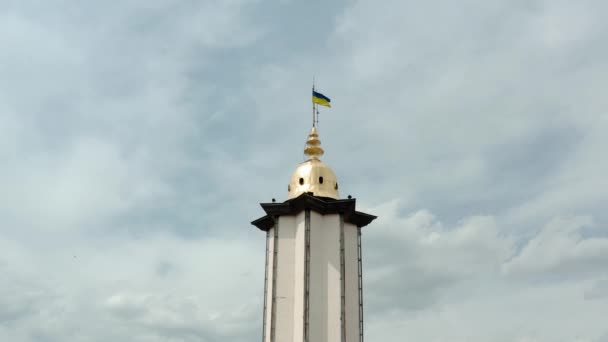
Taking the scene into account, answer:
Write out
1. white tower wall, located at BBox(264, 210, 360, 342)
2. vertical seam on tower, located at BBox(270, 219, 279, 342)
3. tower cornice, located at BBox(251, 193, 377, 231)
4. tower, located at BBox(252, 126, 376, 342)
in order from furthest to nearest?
tower cornice, located at BBox(251, 193, 377, 231) < vertical seam on tower, located at BBox(270, 219, 279, 342) < tower, located at BBox(252, 126, 376, 342) < white tower wall, located at BBox(264, 210, 360, 342)

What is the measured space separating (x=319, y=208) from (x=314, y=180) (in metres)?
2.39

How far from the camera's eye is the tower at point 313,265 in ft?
132

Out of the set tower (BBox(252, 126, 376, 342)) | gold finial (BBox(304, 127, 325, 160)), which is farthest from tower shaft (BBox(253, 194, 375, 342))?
gold finial (BBox(304, 127, 325, 160))

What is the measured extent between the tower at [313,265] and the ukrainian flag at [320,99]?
5.69m

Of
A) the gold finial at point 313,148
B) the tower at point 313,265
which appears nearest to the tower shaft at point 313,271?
the tower at point 313,265

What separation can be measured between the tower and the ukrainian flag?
18.7ft

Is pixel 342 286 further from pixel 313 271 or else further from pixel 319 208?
pixel 319 208

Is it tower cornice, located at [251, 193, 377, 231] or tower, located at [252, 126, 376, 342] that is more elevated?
tower cornice, located at [251, 193, 377, 231]

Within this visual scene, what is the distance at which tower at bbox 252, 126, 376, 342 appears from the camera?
40.2m

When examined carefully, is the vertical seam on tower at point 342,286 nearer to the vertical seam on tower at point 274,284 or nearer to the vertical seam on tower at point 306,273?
the vertical seam on tower at point 306,273

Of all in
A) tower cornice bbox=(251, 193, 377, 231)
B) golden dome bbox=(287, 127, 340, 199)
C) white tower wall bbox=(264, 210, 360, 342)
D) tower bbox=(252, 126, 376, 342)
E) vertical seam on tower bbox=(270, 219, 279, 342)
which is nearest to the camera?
white tower wall bbox=(264, 210, 360, 342)

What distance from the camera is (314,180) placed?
147 ft

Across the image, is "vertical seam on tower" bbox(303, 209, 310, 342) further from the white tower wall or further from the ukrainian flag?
the ukrainian flag

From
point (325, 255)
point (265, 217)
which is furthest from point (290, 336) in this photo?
point (265, 217)
